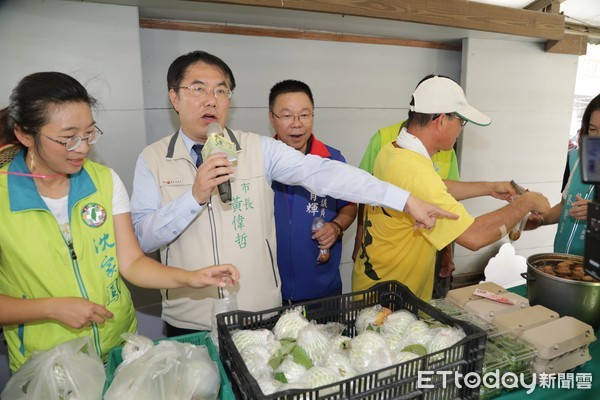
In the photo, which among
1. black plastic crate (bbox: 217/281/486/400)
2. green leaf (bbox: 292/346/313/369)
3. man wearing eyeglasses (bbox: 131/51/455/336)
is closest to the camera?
black plastic crate (bbox: 217/281/486/400)

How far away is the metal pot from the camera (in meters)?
1.44

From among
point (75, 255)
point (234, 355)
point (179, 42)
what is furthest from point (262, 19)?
point (234, 355)

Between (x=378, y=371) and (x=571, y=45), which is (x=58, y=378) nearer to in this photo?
(x=378, y=371)

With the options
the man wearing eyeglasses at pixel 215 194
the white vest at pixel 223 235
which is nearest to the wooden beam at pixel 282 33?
the man wearing eyeglasses at pixel 215 194

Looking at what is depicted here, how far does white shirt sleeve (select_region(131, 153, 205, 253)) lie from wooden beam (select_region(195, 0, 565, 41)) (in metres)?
1.38

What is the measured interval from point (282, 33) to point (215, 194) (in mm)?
1973

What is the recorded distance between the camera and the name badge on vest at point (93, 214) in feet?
4.38

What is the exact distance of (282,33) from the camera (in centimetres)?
306

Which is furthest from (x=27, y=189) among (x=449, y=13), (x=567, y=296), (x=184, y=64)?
(x=449, y=13)

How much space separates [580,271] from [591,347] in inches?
11.8

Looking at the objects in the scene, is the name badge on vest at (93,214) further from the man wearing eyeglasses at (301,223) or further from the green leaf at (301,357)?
the man wearing eyeglasses at (301,223)

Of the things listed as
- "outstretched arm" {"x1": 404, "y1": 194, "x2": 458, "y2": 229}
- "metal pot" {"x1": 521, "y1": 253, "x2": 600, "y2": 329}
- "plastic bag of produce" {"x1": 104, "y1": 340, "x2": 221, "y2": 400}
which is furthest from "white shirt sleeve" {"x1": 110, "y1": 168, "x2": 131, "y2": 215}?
"metal pot" {"x1": 521, "y1": 253, "x2": 600, "y2": 329}

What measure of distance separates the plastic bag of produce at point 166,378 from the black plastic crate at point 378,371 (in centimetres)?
9

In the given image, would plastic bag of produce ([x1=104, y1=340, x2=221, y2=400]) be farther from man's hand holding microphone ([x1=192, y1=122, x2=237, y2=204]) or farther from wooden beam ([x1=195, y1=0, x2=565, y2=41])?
wooden beam ([x1=195, y1=0, x2=565, y2=41])
